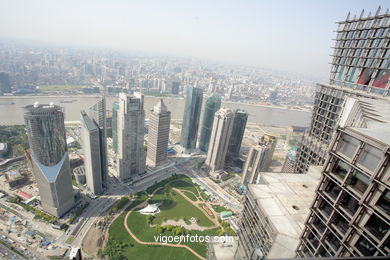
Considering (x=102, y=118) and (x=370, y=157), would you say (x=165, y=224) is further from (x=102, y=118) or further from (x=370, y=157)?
(x=370, y=157)

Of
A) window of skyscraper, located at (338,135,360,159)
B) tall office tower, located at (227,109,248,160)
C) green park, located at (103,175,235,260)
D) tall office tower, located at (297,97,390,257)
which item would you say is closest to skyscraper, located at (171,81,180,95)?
tall office tower, located at (227,109,248,160)

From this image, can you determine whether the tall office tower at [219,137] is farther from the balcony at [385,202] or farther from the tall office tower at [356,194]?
the balcony at [385,202]

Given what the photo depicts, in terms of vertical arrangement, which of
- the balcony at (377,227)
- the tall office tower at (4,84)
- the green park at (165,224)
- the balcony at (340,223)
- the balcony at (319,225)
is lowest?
the green park at (165,224)

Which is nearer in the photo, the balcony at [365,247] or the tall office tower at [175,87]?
the balcony at [365,247]

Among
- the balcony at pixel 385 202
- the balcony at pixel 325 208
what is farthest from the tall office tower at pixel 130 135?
the balcony at pixel 385 202

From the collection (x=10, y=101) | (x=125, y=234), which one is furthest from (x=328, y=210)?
(x=10, y=101)

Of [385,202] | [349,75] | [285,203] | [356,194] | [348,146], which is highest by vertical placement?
[349,75]

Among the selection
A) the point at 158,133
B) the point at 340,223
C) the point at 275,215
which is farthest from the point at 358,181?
the point at 158,133
